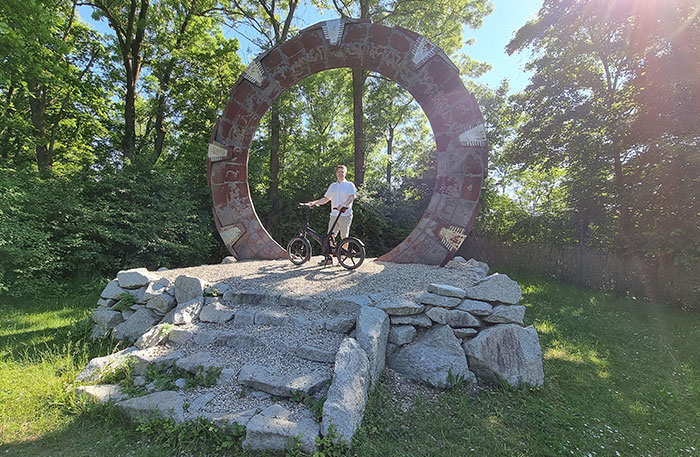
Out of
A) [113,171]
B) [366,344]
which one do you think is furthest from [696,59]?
[113,171]

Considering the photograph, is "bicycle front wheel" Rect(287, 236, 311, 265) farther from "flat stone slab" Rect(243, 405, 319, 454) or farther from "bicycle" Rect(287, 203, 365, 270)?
"flat stone slab" Rect(243, 405, 319, 454)

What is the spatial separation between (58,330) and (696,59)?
1127 centimetres

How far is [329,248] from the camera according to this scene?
572cm

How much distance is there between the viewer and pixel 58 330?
176 inches

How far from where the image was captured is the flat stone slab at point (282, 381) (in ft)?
8.70

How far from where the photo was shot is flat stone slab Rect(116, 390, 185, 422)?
2492 millimetres

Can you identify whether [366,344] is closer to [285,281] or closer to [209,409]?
[209,409]

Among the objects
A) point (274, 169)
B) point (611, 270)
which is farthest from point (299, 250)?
point (611, 270)

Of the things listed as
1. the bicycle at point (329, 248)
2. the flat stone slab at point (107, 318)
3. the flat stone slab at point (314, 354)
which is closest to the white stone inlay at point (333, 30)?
the bicycle at point (329, 248)

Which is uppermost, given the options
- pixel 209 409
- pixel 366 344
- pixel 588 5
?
pixel 588 5

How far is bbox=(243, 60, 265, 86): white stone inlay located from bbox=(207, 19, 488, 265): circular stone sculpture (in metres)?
0.02

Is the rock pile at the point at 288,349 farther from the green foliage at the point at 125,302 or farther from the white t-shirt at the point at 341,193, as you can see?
the white t-shirt at the point at 341,193

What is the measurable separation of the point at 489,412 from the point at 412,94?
204 inches

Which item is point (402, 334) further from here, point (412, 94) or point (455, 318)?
point (412, 94)
